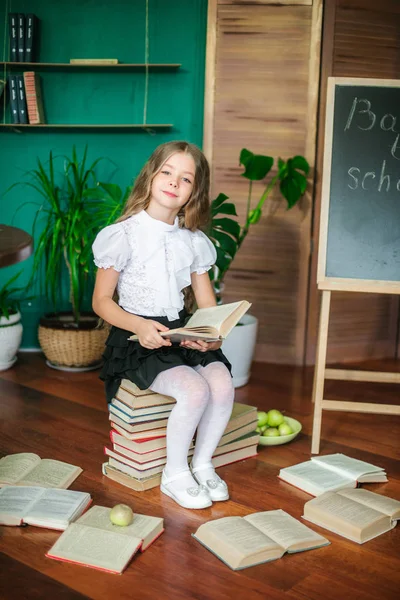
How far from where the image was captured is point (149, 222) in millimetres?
2146

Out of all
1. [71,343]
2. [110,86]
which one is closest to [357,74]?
[110,86]

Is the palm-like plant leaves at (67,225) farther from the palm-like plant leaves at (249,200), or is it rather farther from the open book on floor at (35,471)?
the open book on floor at (35,471)

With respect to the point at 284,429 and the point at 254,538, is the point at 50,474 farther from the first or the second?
the point at 284,429

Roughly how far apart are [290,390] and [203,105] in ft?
4.93

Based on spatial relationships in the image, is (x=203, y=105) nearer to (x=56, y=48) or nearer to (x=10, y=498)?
(x=56, y=48)

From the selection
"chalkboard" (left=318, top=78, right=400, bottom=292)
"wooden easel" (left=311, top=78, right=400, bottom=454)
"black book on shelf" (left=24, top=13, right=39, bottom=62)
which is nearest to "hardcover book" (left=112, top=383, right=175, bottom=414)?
"wooden easel" (left=311, top=78, right=400, bottom=454)

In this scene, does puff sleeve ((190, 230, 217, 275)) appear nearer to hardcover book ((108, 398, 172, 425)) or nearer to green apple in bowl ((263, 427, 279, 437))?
hardcover book ((108, 398, 172, 425))

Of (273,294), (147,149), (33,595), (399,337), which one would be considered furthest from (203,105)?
(33,595)

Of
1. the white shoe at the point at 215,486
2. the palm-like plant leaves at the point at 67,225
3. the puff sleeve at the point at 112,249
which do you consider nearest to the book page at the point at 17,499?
the white shoe at the point at 215,486

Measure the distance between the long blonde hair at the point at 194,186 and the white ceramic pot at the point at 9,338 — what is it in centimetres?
123

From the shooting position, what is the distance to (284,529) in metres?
1.75

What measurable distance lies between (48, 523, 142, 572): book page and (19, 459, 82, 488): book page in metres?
0.30

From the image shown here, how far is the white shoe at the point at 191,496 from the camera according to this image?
1908 mm

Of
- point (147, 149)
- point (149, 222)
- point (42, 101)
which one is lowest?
point (149, 222)
